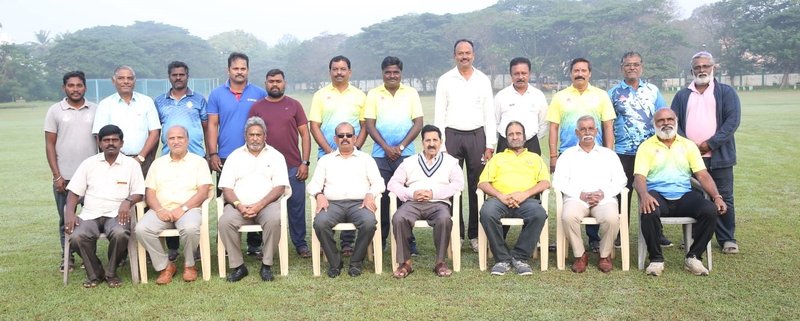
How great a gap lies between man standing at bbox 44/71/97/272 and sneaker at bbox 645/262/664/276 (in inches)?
175

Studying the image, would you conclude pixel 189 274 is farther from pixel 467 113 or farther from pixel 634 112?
pixel 634 112

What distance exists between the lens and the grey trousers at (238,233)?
202 inches

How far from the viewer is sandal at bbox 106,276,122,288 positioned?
498 cm

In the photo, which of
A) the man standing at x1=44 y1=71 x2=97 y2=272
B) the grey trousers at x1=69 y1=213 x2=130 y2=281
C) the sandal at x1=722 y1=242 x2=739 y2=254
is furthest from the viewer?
the sandal at x1=722 y1=242 x2=739 y2=254

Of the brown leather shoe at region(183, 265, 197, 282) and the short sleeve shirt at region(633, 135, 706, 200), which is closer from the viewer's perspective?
the brown leather shoe at region(183, 265, 197, 282)

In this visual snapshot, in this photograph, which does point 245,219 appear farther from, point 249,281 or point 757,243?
point 757,243

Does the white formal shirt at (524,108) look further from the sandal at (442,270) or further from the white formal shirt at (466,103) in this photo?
the sandal at (442,270)

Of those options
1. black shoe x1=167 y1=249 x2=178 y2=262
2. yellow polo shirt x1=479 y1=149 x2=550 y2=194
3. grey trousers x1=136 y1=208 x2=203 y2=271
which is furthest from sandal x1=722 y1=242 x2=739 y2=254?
black shoe x1=167 y1=249 x2=178 y2=262

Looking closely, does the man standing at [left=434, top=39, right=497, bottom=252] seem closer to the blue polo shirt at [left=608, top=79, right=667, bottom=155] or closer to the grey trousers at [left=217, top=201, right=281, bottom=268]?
the blue polo shirt at [left=608, top=79, right=667, bottom=155]

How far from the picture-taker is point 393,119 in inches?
229

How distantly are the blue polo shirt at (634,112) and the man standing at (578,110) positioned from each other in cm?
18

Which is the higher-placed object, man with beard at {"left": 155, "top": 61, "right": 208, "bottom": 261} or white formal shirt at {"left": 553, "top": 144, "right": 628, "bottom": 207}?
man with beard at {"left": 155, "top": 61, "right": 208, "bottom": 261}

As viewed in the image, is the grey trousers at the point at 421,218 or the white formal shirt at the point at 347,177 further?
the white formal shirt at the point at 347,177

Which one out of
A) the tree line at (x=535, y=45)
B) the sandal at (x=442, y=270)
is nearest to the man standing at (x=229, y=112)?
the sandal at (x=442, y=270)
